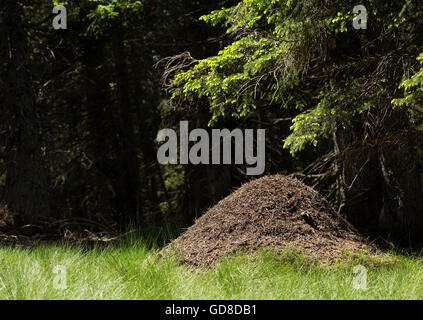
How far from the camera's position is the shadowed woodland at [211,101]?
6.37 m

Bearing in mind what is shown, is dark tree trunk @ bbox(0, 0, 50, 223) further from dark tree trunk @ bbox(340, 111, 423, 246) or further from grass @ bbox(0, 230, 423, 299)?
dark tree trunk @ bbox(340, 111, 423, 246)

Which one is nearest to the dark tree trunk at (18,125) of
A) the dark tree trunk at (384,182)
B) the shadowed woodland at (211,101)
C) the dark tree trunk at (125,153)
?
the shadowed woodland at (211,101)

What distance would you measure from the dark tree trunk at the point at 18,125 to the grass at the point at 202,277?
3.19 metres

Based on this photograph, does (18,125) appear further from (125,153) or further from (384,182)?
(384,182)

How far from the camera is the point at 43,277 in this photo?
4.48 metres

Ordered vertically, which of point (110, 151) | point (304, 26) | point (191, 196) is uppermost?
point (304, 26)

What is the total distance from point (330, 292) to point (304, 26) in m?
3.33

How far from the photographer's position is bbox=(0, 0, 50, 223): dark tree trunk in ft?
30.8

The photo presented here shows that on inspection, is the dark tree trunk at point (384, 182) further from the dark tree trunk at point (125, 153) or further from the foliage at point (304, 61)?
the dark tree trunk at point (125, 153)

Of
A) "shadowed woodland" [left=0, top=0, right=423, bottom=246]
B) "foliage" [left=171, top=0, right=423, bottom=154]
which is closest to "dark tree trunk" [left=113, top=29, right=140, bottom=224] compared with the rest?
"shadowed woodland" [left=0, top=0, right=423, bottom=246]

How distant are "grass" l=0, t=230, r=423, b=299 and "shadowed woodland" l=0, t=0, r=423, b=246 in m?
1.68
